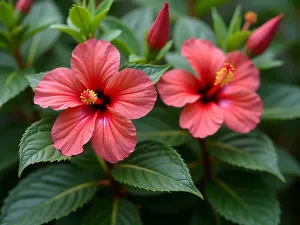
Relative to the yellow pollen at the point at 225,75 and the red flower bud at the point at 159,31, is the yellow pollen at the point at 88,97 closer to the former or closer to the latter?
the red flower bud at the point at 159,31

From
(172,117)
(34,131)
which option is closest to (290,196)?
(172,117)

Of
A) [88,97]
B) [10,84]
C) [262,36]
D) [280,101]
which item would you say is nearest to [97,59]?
[88,97]

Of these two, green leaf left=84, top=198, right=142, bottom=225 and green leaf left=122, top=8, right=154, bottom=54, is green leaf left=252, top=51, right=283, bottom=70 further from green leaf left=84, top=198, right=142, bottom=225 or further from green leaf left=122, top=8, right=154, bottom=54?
green leaf left=84, top=198, right=142, bottom=225

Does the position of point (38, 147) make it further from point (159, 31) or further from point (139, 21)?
point (139, 21)

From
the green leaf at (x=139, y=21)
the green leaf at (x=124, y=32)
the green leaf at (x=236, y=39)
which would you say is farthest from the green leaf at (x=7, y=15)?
the green leaf at (x=236, y=39)

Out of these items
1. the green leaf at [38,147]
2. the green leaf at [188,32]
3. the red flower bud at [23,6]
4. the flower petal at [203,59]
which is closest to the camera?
the green leaf at [38,147]

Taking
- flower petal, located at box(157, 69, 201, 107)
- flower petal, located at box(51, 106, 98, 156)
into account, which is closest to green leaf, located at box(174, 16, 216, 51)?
flower petal, located at box(157, 69, 201, 107)
